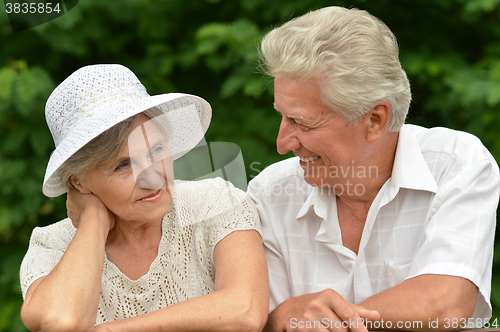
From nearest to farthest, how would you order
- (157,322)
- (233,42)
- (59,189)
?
(157,322), (59,189), (233,42)

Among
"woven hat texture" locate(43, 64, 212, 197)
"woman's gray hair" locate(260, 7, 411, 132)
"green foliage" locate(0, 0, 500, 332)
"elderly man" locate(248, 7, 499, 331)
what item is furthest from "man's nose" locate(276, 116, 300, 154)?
"green foliage" locate(0, 0, 500, 332)

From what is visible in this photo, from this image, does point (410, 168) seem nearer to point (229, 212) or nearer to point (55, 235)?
point (229, 212)

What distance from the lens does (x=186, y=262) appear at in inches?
79.7

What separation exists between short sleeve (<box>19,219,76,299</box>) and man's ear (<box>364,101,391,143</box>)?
1227 millimetres

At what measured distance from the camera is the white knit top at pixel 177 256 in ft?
6.48

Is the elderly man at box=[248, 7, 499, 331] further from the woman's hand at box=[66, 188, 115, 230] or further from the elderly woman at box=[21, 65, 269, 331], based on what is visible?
the woman's hand at box=[66, 188, 115, 230]

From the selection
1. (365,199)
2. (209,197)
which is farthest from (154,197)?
(365,199)

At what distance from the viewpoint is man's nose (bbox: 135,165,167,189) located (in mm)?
1829

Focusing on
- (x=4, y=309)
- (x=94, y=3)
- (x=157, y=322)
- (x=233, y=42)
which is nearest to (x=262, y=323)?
(x=157, y=322)

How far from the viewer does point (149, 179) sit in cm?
184

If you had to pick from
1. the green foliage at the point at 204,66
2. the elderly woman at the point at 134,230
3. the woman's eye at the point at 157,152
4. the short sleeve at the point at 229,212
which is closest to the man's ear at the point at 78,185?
the elderly woman at the point at 134,230

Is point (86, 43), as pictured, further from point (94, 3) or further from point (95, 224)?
point (95, 224)

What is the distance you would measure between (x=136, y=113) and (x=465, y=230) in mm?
1185

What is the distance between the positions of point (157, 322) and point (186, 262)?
379 mm
